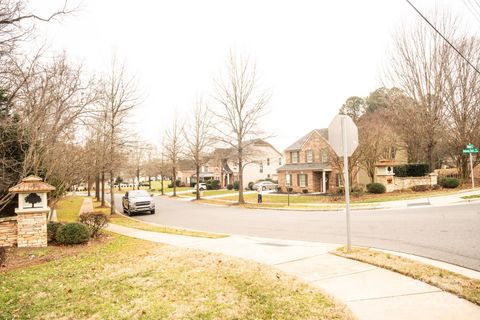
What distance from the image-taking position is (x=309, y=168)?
127ft

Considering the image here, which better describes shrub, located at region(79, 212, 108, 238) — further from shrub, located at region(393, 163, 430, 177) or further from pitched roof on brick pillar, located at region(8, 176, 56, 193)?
shrub, located at region(393, 163, 430, 177)

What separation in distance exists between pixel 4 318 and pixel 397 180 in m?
28.8

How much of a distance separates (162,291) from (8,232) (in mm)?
9223

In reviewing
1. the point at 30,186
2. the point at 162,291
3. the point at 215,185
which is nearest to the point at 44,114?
the point at 30,186

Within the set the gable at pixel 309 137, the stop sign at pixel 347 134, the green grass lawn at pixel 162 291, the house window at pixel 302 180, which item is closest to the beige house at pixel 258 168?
the gable at pixel 309 137

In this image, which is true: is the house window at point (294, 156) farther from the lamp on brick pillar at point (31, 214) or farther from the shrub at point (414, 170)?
the lamp on brick pillar at point (31, 214)

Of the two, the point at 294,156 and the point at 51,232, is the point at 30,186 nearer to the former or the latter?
the point at 51,232

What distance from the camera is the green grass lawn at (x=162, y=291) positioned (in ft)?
15.0

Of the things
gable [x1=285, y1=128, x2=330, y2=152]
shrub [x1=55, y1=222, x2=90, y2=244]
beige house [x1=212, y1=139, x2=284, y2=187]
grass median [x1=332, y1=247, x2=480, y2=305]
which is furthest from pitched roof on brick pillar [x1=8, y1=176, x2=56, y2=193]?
beige house [x1=212, y1=139, x2=284, y2=187]

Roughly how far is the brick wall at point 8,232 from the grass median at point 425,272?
1132cm

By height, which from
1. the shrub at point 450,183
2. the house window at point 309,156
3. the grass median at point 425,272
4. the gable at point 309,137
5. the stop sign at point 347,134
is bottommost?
the grass median at point 425,272

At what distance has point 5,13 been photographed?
318 inches

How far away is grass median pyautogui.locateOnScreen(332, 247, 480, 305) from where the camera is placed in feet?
15.5

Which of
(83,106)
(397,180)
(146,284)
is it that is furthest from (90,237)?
(397,180)
